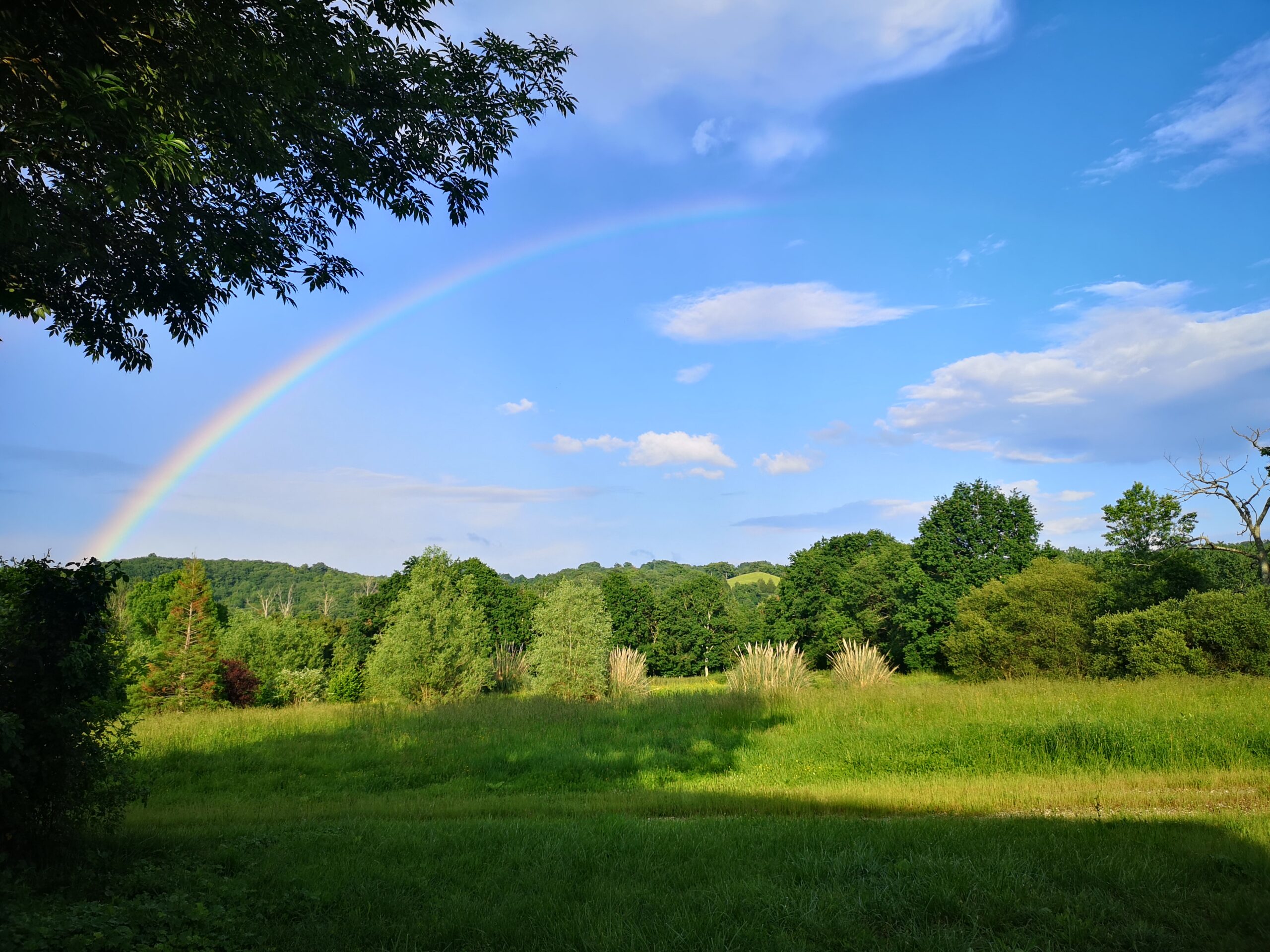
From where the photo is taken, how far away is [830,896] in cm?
441

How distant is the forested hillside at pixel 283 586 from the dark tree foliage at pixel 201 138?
6724 cm

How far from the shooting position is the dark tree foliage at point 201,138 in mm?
4035

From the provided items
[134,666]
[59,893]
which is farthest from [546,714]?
[59,893]

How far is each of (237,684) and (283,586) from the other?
65488 mm

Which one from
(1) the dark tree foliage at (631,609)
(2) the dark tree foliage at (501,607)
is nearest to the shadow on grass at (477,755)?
(2) the dark tree foliage at (501,607)

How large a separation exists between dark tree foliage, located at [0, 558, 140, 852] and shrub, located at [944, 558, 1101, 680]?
30.6 meters

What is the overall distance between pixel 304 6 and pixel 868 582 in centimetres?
4945

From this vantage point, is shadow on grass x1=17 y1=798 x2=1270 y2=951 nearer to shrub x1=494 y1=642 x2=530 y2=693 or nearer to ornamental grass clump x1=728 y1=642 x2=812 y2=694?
ornamental grass clump x1=728 y1=642 x2=812 y2=694

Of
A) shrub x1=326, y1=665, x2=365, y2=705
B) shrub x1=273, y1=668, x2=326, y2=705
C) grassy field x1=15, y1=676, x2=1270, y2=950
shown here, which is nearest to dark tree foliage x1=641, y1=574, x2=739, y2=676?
shrub x1=326, y1=665, x2=365, y2=705

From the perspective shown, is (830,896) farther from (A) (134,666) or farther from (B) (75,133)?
(B) (75,133)

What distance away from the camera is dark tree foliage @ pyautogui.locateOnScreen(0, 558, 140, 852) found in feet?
17.3

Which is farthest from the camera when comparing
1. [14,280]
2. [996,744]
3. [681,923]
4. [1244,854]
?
[996,744]

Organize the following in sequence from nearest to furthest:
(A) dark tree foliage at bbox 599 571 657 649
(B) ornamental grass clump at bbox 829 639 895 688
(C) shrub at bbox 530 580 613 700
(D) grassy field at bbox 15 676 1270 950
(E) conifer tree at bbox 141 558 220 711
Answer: (D) grassy field at bbox 15 676 1270 950
(B) ornamental grass clump at bbox 829 639 895 688
(C) shrub at bbox 530 580 613 700
(E) conifer tree at bbox 141 558 220 711
(A) dark tree foliage at bbox 599 571 657 649

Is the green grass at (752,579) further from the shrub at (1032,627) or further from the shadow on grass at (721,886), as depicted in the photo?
the shadow on grass at (721,886)
